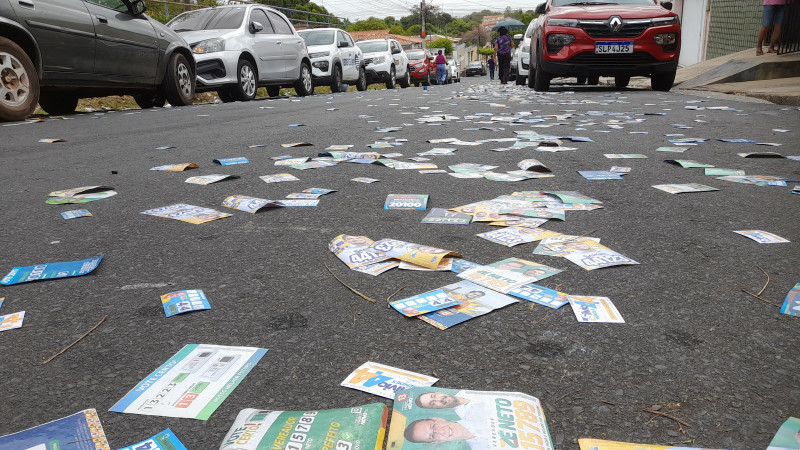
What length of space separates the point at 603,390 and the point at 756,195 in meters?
1.69

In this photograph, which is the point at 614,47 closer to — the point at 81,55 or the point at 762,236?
the point at 81,55

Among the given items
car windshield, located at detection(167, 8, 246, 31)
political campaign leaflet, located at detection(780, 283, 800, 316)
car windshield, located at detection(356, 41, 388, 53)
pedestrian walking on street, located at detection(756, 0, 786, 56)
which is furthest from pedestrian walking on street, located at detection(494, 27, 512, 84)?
political campaign leaflet, located at detection(780, 283, 800, 316)

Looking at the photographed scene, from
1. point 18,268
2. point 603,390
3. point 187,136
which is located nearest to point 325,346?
point 603,390

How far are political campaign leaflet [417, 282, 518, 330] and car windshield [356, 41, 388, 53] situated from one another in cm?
1460

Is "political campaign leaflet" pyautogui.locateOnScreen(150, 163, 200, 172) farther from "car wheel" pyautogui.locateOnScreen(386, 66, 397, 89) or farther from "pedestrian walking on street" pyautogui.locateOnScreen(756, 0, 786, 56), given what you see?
"car wheel" pyautogui.locateOnScreen(386, 66, 397, 89)

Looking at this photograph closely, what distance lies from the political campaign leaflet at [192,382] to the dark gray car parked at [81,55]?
191 inches

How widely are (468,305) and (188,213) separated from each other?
49.8 inches

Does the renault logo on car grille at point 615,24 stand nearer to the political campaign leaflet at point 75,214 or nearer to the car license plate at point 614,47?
the car license plate at point 614,47

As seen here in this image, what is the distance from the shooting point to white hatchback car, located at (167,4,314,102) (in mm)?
7930

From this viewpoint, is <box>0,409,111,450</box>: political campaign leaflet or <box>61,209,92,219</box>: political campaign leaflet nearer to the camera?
<box>0,409,111,450</box>: political campaign leaflet

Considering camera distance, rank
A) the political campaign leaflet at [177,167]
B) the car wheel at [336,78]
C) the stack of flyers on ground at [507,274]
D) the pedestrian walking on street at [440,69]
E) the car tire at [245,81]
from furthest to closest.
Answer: the pedestrian walking on street at [440,69], the car wheel at [336,78], the car tire at [245,81], the political campaign leaflet at [177,167], the stack of flyers on ground at [507,274]

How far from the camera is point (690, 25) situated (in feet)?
51.2

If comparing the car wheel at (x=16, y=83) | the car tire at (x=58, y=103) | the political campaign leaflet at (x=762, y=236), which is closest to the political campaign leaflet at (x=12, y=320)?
the political campaign leaflet at (x=762, y=236)

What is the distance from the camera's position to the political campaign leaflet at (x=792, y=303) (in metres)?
1.31
